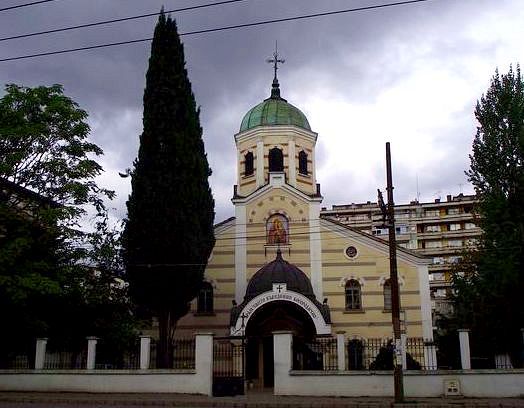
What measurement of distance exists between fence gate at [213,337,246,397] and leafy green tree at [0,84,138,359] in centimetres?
472

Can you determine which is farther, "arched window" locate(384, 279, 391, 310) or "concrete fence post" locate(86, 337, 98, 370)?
"arched window" locate(384, 279, 391, 310)

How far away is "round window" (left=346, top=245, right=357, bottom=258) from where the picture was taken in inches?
1283

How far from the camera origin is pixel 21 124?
21609mm

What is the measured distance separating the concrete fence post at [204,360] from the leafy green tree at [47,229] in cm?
503

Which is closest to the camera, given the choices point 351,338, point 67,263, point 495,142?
point 67,263

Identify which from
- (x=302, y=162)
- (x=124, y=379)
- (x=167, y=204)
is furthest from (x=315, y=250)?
(x=124, y=379)

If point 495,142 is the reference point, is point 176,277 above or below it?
below

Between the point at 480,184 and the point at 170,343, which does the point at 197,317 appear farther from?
the point at 480,184

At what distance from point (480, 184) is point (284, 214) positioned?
1134 centimetres

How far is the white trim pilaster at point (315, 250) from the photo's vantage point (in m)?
32.1

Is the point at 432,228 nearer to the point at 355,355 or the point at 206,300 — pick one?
the point at 206,300

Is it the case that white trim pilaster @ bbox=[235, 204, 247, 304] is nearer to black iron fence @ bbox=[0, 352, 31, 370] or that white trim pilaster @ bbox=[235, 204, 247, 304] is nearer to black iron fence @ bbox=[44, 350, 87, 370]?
black iron fence @ bbox=[44, 350, 87, 370]

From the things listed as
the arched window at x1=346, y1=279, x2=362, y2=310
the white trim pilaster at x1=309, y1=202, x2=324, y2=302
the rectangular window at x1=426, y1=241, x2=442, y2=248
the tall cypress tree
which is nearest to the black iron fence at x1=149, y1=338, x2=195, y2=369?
the tall cypress tree

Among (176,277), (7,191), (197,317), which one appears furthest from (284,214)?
(7,191)
